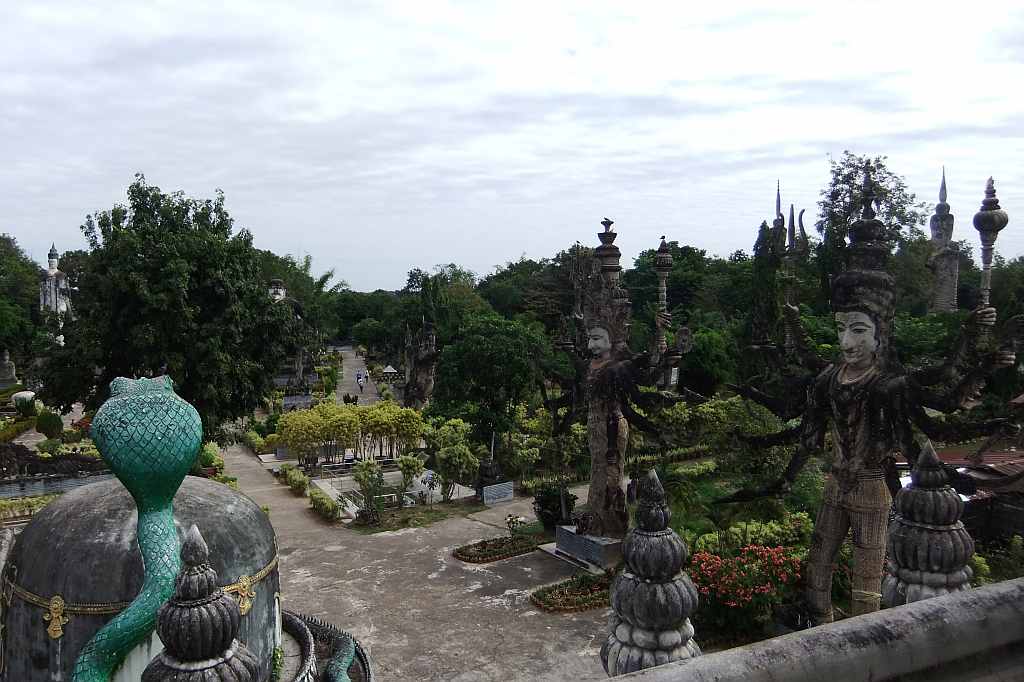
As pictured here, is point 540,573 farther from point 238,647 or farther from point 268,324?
point 238,647

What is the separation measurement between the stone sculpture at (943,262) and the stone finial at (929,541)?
112 ft

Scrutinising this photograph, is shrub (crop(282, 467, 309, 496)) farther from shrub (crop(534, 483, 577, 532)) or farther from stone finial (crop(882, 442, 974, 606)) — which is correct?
stone finial (crop(882, 442, 974, 606))

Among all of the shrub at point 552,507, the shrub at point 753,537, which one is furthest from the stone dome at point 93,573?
the shrub at point 552,507

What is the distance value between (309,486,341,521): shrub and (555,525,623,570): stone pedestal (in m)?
6.28

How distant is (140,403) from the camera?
7.57 metres

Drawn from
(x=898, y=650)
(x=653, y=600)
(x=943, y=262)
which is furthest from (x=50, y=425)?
(x=943, y=262)

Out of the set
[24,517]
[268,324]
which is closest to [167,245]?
[268,324]

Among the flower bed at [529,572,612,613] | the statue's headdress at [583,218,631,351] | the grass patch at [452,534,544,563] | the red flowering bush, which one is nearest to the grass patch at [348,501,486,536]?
the grass patch at [452,534,544,563]

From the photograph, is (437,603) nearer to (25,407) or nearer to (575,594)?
(575,594)

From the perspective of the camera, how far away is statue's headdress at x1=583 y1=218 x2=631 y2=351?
15.8 m

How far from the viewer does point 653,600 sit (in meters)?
5.24

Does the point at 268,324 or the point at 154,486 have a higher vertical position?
the point at 268,324

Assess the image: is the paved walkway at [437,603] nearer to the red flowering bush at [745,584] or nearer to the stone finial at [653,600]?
the red flowering bush at [745,584]

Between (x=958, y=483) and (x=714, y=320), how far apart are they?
33.8 m
